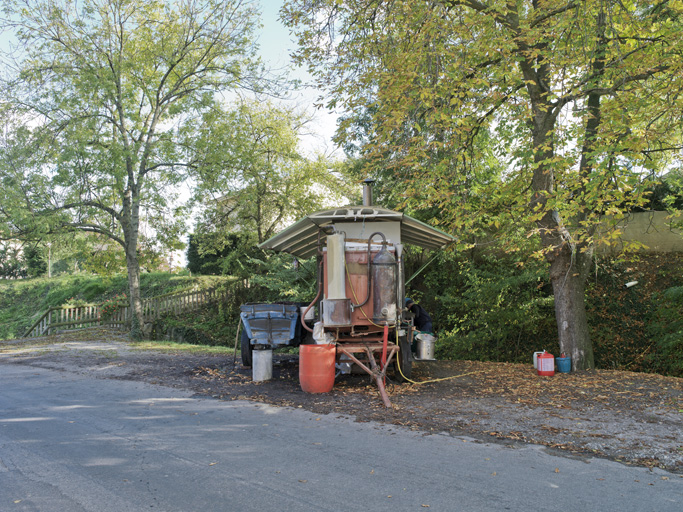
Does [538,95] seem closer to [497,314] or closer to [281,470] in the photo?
[497,314]

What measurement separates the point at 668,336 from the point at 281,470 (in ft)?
31.2

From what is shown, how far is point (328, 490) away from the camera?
374 centimetres

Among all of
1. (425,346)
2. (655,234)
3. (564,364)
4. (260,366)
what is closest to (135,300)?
(260,366)

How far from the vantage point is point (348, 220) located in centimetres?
895

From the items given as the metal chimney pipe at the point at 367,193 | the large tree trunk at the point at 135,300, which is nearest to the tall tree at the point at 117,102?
the large tree trunk at the point at 135,300

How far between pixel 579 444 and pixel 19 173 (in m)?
16.5

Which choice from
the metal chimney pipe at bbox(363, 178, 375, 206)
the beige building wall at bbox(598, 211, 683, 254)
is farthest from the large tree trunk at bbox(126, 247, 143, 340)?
the beige building wall at bbox(598, 211, 683, 254)

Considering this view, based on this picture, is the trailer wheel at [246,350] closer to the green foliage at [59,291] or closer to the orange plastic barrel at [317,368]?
the orange plastic barrel at [317,368]

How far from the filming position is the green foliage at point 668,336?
10.5 metres

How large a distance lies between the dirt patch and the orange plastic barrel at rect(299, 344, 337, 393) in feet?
0.71

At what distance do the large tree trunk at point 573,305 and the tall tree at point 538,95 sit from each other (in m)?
0.02

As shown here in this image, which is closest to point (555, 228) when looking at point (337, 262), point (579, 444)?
point (337, 262)

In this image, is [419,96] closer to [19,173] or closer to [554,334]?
[554,334]

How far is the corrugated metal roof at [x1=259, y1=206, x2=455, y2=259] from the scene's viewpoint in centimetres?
855
